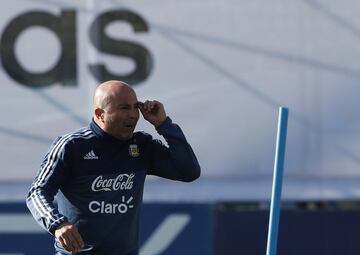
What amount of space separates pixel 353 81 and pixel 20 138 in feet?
6.83

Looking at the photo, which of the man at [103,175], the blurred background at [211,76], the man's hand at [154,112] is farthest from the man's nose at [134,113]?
the blurred background at [211,76]

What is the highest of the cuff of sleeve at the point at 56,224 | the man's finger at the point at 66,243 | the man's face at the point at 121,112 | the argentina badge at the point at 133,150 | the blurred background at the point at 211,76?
the blurred background at the point at 211,76

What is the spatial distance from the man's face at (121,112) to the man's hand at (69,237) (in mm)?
470

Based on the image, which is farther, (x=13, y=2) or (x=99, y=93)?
(x=13, y=2)

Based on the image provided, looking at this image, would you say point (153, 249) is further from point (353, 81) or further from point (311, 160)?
point (353, 81)

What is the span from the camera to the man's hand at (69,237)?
3.48m

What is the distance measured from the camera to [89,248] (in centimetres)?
378

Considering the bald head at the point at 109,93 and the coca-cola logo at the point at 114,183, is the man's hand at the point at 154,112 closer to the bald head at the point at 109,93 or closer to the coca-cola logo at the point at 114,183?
the bald head at the point at 109,93

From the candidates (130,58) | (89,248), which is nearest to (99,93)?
(89,248)

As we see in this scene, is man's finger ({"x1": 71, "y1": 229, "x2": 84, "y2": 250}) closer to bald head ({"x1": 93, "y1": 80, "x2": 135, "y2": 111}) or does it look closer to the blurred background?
bald head ({"x1": 93, "y1": 80, "x2": 135, "y2": 111})

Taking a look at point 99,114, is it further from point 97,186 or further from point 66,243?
point 66,243

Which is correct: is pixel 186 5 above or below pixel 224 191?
above

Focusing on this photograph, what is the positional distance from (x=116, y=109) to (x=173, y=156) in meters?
0.33

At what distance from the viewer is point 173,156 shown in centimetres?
393
